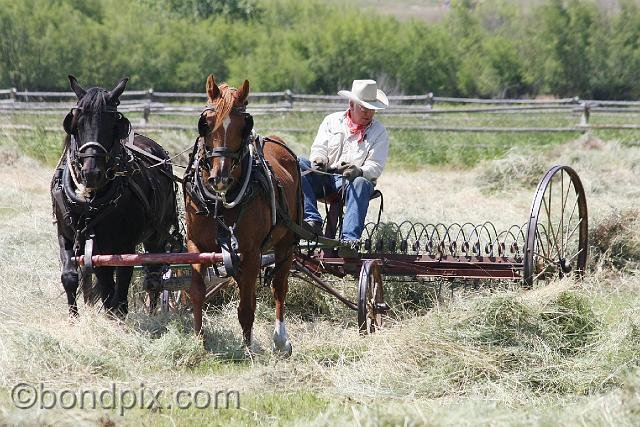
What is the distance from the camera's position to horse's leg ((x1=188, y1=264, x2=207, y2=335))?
268 inches

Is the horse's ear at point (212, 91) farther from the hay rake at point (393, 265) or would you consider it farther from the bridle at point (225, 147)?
the hay rake at point (393, 265)

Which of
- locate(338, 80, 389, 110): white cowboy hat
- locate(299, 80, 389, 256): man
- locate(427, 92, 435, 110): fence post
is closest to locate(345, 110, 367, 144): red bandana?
locate(299, 80, 389, 256): man

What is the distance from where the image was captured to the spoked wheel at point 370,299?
756cm

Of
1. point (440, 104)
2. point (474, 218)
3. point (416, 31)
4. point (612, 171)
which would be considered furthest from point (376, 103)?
point (416, 31)

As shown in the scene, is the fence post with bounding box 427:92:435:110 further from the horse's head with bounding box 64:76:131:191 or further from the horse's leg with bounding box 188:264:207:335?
the horse's leg with bounding box 188:264:207:335

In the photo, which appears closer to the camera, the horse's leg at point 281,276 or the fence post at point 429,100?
the horse's leg at point 281,276

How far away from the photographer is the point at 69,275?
23.1 feet

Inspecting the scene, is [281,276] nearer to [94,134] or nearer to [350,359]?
[350,359]

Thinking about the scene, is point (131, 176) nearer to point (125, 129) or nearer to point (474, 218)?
point (125, 129)

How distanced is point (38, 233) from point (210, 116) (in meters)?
5.27

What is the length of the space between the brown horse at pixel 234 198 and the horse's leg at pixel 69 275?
843mm

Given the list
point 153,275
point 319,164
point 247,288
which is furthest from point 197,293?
point 319,164

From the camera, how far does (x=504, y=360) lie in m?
6.37

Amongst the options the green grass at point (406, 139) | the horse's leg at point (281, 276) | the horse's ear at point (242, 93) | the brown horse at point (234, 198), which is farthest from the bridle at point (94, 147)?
the green grass at point (406, 139)
